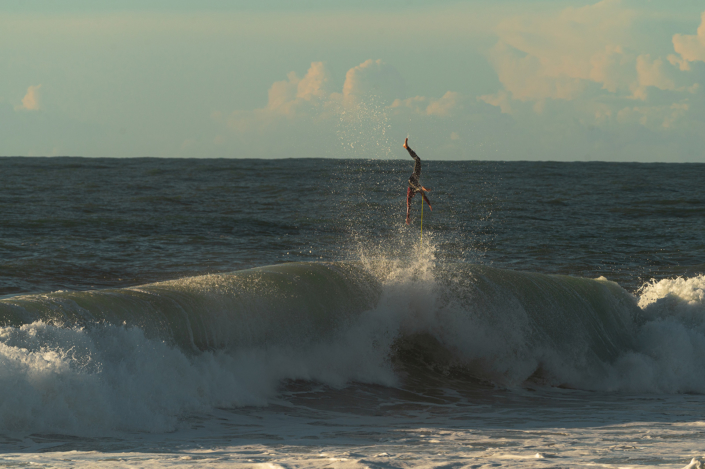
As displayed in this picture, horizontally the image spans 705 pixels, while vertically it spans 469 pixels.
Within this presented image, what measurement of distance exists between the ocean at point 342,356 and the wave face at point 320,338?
28 millimetres

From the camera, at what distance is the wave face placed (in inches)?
263

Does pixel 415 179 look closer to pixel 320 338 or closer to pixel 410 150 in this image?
pixel 410 150

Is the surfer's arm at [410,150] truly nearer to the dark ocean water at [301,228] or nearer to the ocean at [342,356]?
the ocean at [342,356]

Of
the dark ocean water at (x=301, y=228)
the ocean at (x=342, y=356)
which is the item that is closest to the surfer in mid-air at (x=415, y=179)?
the ocean at (x=342, y=356)

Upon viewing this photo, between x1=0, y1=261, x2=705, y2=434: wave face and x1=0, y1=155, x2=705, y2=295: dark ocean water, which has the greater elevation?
x1=0, y1=155, x2=705, y2=295: dark ocean water

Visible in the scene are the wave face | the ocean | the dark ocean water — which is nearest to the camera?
the ocean

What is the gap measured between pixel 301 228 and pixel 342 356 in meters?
15.2

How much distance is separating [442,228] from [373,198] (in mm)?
10969

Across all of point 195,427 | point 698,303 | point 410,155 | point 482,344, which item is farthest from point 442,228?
point 195,427

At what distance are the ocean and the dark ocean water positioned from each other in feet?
0.63

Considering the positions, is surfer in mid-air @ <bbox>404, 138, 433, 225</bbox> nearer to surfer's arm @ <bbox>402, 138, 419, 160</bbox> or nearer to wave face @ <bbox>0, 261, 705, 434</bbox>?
surfer's arm @ <bbox>402, 138, 419, 160</bbox>

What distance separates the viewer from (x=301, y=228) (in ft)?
80.8

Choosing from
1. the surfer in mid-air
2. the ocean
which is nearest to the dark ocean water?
the ocean

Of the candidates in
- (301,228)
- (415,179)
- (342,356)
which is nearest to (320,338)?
(342,356)
